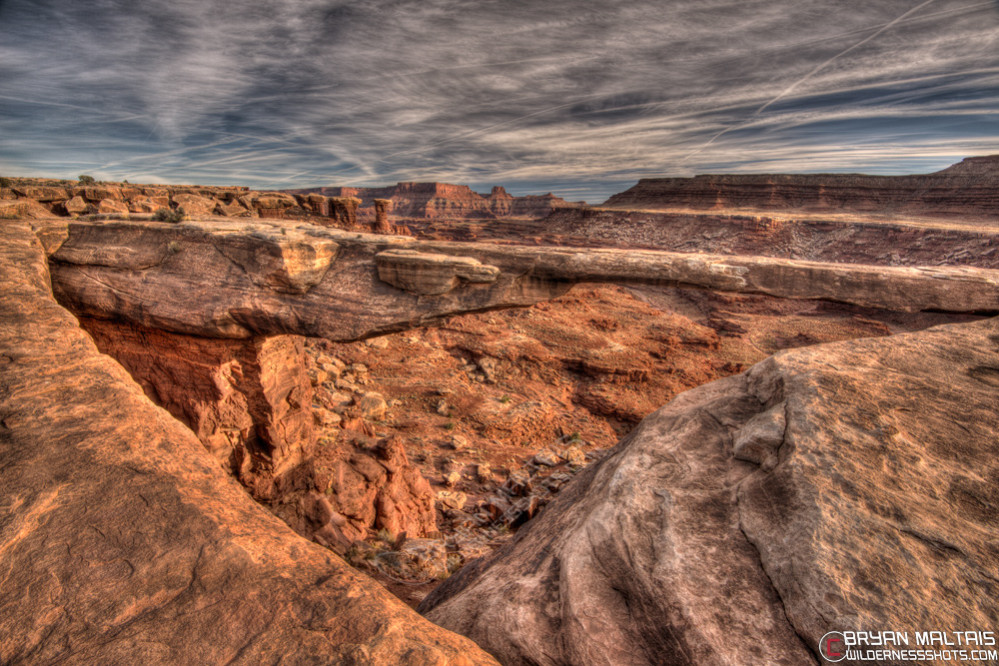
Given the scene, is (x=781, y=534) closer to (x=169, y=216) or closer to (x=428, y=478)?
(x=169, y=216)

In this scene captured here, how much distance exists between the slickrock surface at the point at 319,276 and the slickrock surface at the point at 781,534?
136 centimetres

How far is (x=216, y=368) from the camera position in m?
5.32

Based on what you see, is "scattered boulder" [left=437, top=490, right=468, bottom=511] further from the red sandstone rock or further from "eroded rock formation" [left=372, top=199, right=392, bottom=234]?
"eroded rock formation" [left=372, top=199, right=392, bottom=234]

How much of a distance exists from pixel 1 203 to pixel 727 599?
883 centimetres

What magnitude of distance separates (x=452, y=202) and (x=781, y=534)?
111861mm

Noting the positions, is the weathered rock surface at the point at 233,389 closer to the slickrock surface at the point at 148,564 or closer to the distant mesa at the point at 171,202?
the distant mesa at the point at 171,202

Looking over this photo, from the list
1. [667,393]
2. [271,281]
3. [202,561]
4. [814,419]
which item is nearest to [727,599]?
[814,419]

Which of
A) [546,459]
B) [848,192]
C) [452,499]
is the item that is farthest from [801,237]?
[452,499]

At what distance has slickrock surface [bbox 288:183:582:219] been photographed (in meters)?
104

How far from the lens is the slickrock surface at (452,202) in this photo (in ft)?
341

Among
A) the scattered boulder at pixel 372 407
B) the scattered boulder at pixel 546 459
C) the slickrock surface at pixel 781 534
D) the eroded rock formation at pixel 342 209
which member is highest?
the eroded rock formation at pixel 342 209

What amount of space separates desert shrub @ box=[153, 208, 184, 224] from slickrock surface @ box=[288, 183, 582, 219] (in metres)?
99.3

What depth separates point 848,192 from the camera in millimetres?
43438

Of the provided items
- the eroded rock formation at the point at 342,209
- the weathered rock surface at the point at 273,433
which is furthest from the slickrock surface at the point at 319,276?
the eroded rock formation at the point at 342,209
